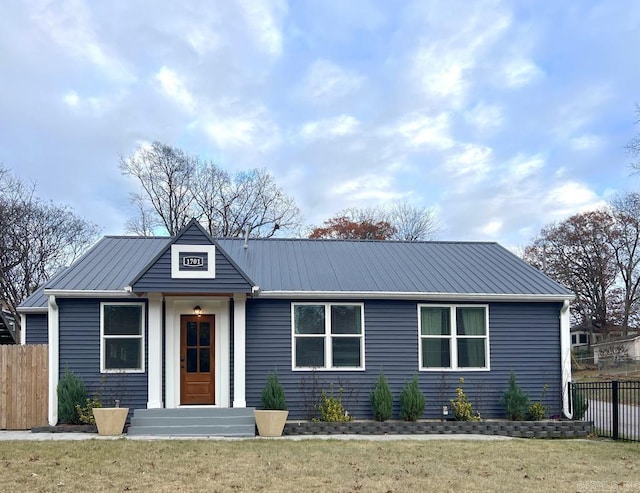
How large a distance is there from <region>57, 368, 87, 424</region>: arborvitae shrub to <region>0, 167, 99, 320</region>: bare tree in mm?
17772

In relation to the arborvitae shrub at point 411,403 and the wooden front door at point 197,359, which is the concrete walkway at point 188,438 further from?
the wooden front door at point 197,359

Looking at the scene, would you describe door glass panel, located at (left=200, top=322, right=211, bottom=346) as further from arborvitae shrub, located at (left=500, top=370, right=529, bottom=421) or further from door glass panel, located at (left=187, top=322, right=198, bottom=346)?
arborvitae shrub, located at (left=500, top=370, right=529, bottom=421)

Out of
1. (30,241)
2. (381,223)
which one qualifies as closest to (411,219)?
(381,223)

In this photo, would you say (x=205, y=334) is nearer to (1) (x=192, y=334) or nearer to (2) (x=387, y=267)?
(1) (x=192, y=334)

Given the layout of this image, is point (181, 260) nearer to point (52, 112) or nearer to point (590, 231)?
point (52, 112)

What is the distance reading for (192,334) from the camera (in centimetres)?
1376

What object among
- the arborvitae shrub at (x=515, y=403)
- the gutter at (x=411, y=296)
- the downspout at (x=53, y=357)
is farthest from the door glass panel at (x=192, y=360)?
the arborvitae shrub at (x=515, y=403)

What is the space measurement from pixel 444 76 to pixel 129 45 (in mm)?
7665

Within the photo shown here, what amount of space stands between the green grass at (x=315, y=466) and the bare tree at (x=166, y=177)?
25.5 metres

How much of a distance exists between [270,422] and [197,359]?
247cm

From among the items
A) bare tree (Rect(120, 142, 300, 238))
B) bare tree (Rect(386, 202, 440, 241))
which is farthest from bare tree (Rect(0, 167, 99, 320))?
bare tree (Rect(386, 202, 440, 241))

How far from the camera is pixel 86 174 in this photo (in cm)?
2870

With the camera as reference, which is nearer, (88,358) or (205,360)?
(88,358)

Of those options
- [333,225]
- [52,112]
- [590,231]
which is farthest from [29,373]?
[590,231]
